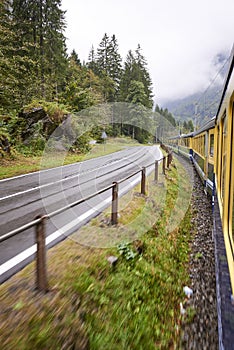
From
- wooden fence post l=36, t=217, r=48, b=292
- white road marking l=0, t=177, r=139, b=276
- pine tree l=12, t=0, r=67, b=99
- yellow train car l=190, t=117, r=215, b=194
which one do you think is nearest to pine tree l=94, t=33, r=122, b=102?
pine tree l=12, t=0, r=67, b=99

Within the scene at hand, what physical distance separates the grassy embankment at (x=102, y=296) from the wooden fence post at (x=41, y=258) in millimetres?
92

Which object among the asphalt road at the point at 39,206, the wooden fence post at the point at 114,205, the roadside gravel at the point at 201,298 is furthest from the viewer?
the wooden fence post at the point at 114,205

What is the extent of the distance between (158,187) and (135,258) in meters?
4.23

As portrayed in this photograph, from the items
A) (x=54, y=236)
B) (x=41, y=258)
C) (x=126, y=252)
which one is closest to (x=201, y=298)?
(x=126, y=252)

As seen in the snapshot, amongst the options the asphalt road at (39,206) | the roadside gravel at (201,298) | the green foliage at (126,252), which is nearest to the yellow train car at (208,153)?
the roadside gravel at (201,298)

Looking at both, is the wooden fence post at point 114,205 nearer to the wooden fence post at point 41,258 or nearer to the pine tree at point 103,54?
the wooden fence post at point 41,258

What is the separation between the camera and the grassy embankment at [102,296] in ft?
6.79

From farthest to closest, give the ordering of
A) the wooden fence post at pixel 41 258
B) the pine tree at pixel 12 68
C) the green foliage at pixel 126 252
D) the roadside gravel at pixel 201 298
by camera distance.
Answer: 1. the pine tree at pixel 12 68
2. the green foliage at pixel 126 252
3. the roadside gravel at pixel 201 298
4. the wooden fence post at pixel 41 258

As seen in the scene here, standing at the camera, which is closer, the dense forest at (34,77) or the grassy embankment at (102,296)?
the grassy embankment at (102,296)

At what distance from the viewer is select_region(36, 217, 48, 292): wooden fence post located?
2.24 metres

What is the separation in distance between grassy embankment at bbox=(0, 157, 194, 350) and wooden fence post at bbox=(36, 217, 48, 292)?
0.30 ft

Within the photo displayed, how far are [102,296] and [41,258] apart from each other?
0.90m

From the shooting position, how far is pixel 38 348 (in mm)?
1855

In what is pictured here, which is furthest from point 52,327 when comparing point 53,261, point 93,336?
point 53,261
